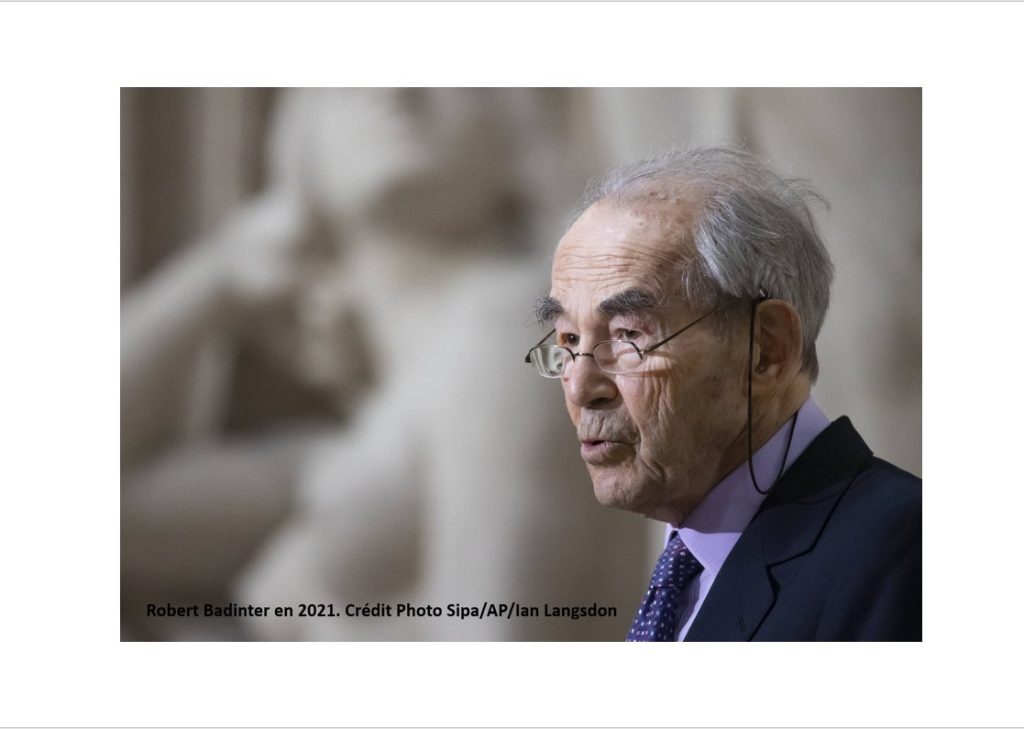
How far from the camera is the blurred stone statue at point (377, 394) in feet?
11.1

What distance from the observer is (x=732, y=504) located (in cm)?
308

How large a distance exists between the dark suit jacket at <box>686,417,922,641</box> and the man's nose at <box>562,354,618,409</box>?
1.56 ft

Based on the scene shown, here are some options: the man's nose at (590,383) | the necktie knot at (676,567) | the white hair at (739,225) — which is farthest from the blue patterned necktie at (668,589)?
the white hair at (739,225)

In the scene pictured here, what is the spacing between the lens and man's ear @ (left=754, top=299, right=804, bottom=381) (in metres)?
3.03

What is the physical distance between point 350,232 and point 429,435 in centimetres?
61

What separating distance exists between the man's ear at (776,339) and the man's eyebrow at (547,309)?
1.64 ft

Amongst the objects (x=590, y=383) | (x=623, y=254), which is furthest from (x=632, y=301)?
(x=590, y=383)

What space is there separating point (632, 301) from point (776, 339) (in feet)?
1.22

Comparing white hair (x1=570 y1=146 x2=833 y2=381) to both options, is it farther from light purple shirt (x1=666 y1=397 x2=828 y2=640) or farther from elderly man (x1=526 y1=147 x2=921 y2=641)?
light purple shirt (x1=666 y1=397 x2=828 y2=640)

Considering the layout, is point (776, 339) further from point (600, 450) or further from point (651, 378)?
point (600, 450)

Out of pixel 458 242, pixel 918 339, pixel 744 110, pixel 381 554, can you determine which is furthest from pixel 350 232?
pixel 918 339

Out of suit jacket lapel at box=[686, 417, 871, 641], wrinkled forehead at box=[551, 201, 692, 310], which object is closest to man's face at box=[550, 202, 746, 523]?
wrinkled forehead at box=[551, 201, 692, 310]

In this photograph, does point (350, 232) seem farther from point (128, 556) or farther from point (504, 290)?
point (128, 556)

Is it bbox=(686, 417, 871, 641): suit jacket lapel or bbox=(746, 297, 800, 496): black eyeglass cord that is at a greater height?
bbox=(746, 297, 800, 496): black eyeglass cord
